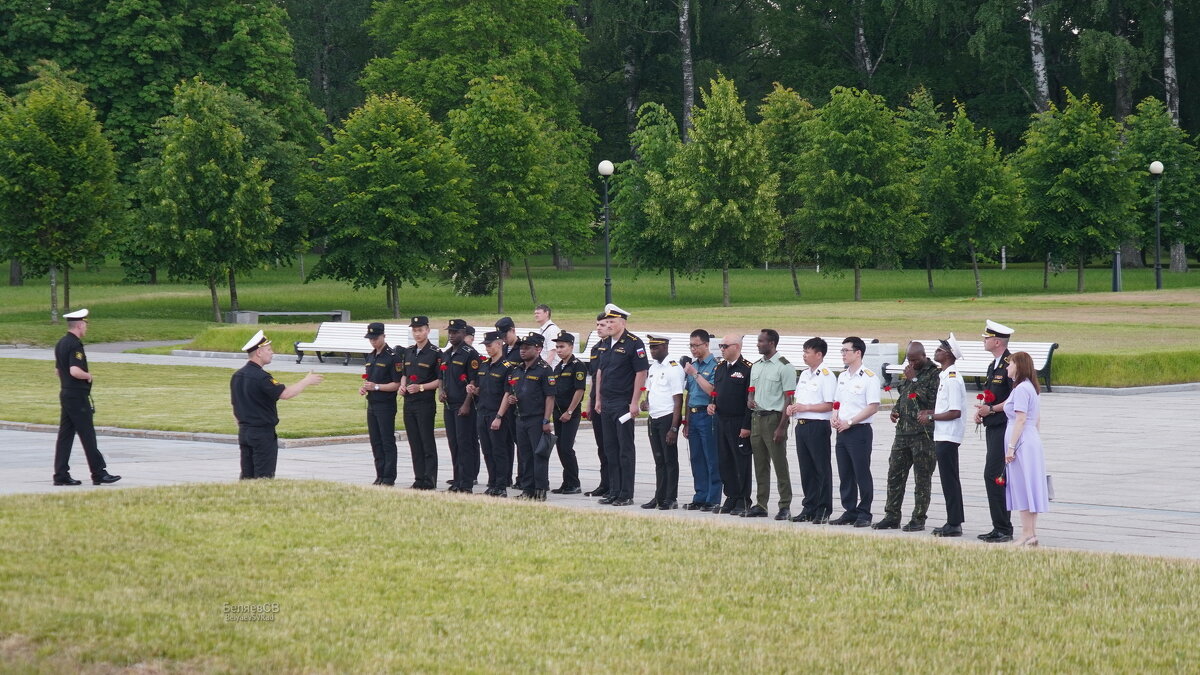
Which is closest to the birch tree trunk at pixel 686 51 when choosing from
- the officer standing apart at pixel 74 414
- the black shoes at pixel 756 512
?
the officer standing apart at pixel 74 414

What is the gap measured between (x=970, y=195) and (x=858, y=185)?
4740 millimetres

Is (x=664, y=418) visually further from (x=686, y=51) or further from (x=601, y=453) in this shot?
(x=686, y=51)

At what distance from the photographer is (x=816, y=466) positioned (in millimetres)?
13141

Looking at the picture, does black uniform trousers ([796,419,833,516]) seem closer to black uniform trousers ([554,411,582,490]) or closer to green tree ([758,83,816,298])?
black uniform trousers ([554,411,582,490])

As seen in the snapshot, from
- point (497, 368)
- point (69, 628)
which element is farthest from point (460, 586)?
point (497, 368)

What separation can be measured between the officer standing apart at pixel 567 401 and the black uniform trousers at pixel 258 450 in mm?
2902

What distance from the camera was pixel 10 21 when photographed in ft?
194

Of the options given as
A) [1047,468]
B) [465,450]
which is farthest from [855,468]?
[465,450]

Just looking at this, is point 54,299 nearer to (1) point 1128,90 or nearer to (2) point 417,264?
(2) point 417,264

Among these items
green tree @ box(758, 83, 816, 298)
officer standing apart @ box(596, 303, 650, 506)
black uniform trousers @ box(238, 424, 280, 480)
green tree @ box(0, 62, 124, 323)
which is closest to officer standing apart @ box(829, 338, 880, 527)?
officer standing apart @ box(596, 303, 650, 506)

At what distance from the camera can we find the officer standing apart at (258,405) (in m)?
13.5

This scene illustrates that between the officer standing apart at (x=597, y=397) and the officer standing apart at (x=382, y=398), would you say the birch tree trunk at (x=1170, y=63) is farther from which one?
the officer standing apart at (x=382, y=398)

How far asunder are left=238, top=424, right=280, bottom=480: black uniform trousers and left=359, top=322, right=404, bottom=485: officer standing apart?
1.50 meters

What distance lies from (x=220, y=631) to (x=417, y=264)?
39.7m
